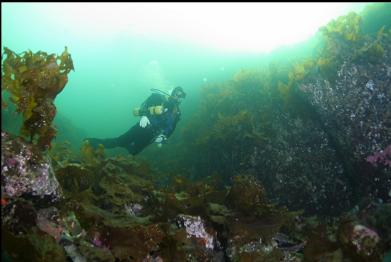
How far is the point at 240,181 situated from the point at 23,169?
2533 mm

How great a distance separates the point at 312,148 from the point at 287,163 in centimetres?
54

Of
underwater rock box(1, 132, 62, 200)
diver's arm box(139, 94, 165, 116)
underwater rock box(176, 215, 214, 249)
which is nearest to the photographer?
underwater rock box(1, 132, 62, 200)

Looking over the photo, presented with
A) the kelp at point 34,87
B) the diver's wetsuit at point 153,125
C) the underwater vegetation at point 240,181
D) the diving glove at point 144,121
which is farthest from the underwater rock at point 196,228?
the diving glove at point 144,121

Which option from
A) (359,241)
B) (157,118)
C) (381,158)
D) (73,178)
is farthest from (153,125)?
(359,241)

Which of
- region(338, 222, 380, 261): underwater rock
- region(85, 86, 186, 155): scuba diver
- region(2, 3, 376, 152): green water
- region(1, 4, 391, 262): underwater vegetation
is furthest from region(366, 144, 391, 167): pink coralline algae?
region(2, 3, 376, 152): green water

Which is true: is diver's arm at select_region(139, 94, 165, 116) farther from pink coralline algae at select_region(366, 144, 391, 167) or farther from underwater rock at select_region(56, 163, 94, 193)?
pink coralline algae at select_region(366, 144, 391, 167)

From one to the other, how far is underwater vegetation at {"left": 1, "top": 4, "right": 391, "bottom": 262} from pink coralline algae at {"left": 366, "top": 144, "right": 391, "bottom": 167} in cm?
1

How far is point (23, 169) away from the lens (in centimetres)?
277

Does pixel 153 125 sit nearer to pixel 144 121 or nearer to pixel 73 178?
pixel 144 121

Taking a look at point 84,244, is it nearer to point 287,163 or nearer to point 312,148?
point 287,163

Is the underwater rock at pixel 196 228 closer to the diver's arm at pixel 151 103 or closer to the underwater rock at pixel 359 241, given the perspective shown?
the underwater rock at pixel 359 241

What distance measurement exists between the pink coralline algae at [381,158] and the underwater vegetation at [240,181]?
1 centimetres

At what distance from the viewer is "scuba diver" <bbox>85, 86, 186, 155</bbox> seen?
A: 741 centimetres

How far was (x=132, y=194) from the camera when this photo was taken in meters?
4.12
